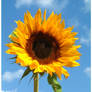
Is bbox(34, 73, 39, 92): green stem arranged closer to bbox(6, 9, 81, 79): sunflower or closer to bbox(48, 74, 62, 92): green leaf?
bbox(6, 9, 81, 79): sunflower

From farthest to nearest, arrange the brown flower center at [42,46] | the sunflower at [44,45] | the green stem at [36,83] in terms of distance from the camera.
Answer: the brown flower center at [42,46] → the sunflower at [44,45] → the green stem at [36,83]

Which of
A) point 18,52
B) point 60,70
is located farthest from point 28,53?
point 60,70

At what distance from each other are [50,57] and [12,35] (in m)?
0.66

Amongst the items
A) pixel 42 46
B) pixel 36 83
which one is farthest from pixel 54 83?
pixel 42 46

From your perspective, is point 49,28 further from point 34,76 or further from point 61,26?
point 34,76

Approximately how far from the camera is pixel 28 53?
348 cm

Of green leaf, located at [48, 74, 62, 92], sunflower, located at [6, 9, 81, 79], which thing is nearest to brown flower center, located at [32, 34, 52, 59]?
sunflower, located at [6, 9, 81, 79]

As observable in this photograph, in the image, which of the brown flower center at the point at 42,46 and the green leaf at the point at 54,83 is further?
the brown flower center at the point at 42,46

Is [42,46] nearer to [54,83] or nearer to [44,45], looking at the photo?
[44,45]

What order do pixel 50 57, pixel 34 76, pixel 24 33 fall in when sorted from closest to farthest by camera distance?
pixel 34 76, pixel 24 33, pixel 50 57

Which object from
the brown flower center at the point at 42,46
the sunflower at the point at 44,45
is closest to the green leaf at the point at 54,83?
the sunflower at the point at 44,45

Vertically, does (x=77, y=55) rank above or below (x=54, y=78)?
above

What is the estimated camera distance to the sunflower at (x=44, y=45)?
3.31 meters

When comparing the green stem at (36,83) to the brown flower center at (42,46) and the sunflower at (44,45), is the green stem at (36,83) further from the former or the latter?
the brown flower center at (42,46)
